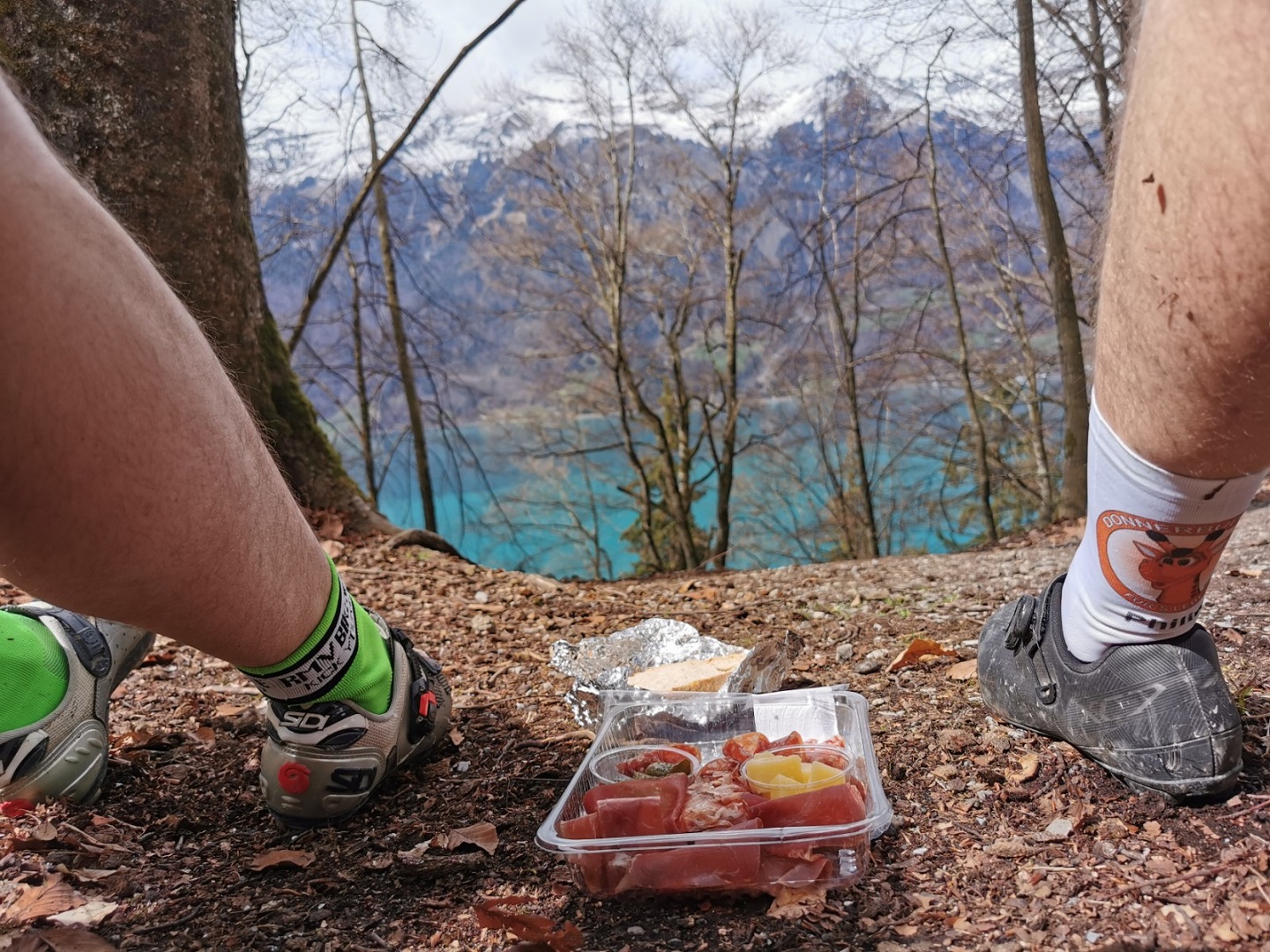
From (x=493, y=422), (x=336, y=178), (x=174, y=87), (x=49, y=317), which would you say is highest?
(x=336, y=178)

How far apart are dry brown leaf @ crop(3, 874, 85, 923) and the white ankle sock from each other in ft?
4.03

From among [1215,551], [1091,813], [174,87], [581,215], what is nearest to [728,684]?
[1091,813]

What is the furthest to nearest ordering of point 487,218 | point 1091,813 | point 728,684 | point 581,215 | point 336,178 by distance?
point 487,218, point 581,215, point 336,178, point 728,684, point 1091,813

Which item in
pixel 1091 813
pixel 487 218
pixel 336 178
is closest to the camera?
pixel 1091 813

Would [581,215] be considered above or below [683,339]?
above

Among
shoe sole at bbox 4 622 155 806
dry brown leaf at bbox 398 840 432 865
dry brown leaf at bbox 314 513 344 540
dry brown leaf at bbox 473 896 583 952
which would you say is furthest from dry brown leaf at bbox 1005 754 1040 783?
dry brown leaf at bbox 314 513 344 540

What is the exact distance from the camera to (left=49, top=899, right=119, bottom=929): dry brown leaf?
2.81 feet

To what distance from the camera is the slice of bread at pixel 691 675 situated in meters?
1.38

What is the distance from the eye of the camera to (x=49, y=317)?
64cm

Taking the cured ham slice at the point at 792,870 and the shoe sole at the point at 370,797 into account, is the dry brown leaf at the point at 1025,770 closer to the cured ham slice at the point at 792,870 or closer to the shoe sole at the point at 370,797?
the cured ham slice at the point at 792,870

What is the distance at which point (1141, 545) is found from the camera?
94cm

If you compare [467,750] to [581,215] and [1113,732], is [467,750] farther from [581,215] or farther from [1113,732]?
[581,215]

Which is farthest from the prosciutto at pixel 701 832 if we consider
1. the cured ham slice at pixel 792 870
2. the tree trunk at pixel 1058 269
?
the tree trunk at pixel 1058 269

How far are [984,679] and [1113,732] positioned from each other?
24 centimetres
